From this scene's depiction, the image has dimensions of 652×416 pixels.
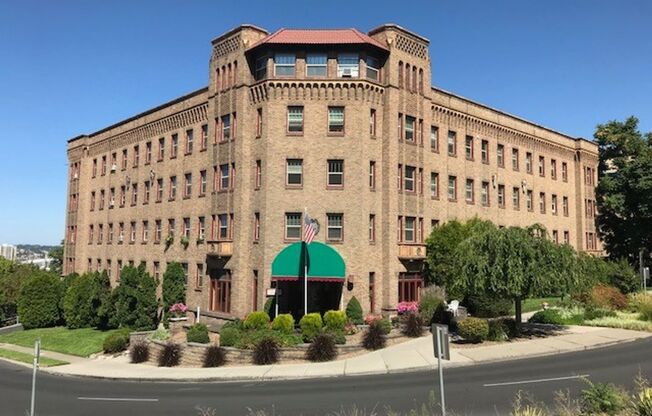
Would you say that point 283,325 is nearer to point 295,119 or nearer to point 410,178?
point 295,119

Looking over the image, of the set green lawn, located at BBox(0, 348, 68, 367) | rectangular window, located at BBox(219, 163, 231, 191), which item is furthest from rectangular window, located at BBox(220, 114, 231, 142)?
green lawn, located at BBox(0, 348, 68, 367)

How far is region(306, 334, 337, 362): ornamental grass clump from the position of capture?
2225cm

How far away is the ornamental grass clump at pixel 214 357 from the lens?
2262 cm

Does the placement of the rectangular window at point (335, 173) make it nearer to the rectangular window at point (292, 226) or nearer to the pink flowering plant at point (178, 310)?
the rectangular window at point (292, 226)

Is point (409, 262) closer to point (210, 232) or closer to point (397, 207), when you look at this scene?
point (397, 207)

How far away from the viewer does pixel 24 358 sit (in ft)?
104

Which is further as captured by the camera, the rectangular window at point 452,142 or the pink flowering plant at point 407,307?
the rectangular window at point 452,142

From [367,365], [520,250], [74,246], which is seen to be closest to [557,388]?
[367,365]

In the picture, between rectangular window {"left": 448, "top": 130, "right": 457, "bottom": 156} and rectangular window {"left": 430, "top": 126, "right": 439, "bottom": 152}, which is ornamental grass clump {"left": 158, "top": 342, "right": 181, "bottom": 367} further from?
rectangular window {"left": 448, "top": 130, "right": 457, "bottom": 156}

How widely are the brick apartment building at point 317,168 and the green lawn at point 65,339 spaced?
682 centimetres

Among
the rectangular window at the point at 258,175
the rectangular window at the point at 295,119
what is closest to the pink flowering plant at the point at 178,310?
the rectangular window at the point at 258,175

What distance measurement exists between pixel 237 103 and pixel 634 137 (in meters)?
41.9

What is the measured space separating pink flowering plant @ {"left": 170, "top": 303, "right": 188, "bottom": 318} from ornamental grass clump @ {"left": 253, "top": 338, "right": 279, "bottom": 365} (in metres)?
13.0

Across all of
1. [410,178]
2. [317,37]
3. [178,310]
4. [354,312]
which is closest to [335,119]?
[317,37]
